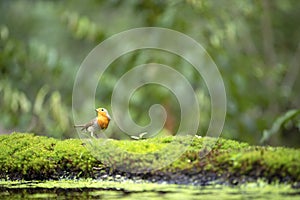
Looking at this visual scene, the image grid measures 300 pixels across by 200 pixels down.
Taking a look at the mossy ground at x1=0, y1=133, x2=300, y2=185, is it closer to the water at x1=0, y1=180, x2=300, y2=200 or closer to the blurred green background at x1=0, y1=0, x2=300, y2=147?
the water at x1=0, y1=180, x2=300, y2=200

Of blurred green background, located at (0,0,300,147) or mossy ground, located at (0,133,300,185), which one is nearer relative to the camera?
mossy ground, located at (0,133,300,185)

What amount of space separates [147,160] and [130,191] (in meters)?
0.14

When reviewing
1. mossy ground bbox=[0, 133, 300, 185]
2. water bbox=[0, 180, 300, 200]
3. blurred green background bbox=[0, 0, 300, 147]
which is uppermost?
blurred green background bbox=[0, 0, 300, 147]

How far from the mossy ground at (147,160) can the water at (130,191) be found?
1.3 inches

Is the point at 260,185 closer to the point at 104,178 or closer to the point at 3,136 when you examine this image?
the point at 104,178

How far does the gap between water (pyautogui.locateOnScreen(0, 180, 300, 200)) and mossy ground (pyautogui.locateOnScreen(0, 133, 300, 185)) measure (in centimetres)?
3

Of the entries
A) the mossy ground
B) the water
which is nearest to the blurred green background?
the mossy ground

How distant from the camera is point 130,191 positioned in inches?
74.2

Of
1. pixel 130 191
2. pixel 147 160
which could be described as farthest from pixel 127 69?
pixel 130 191

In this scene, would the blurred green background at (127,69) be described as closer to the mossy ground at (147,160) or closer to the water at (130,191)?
the mossy ground at (147,160)

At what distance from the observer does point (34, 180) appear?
2.10 m

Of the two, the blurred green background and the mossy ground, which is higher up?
the blurred green background

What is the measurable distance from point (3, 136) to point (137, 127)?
2.41 metres

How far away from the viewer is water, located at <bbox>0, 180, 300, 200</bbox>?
5.68 feet
